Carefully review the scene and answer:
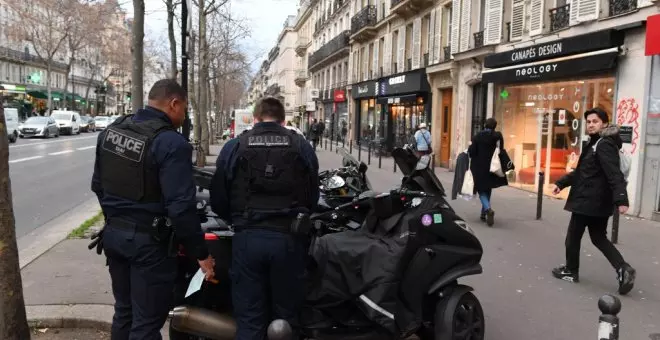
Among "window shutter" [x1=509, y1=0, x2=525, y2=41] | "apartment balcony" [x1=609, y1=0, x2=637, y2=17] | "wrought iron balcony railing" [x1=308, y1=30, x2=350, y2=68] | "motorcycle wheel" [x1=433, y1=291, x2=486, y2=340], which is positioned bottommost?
"motorcycle wheel" [x1=433, y1=291, x2=486, y2=340]

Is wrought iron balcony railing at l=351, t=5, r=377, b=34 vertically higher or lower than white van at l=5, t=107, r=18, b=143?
higher

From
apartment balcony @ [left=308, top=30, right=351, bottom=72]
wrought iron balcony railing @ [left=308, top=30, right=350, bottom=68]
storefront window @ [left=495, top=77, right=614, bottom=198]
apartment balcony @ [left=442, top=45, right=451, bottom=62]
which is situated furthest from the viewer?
apartment balcony @ [left=308, top=30, right=351, bottom=72]

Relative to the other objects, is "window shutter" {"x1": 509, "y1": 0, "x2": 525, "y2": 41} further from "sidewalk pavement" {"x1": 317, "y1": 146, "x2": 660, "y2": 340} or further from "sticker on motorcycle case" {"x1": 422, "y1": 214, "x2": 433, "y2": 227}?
"sticker on motorcycle case" {"x1": 422, "y1": 214, "x2": 433, "y2": 227}

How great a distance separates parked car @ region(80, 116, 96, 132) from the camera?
49.6 metres

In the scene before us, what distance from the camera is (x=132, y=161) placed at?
3.20 metres

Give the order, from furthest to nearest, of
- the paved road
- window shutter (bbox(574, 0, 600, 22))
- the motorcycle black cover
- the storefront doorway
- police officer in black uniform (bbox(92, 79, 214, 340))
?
the storefront doorway → window shutter (bbox(574, 0, 600, 22)) → the paved road → the motorcycle black cover → police officer in black uniform (bbox(92, 79, 214, 340))

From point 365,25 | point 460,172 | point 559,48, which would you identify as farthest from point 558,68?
point 365,25

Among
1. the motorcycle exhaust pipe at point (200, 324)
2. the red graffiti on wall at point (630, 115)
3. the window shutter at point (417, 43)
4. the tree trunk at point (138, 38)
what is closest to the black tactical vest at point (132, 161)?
the motorcycle exhaust pipe at point (200, 324)

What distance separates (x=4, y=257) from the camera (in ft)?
11.9

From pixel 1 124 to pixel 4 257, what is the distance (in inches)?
32.8

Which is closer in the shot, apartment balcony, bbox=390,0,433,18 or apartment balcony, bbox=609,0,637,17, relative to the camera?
apartment balcony, bbox=609,0,637,17

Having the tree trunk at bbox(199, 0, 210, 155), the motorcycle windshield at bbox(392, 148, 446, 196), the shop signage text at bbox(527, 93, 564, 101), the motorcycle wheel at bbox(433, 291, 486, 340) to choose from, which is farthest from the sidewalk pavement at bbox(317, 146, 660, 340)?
the tree trunk at bbox(199, 0, 210, 155)

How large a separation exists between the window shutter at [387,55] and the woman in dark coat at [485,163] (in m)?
18.8

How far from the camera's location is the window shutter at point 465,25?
18141 mm
